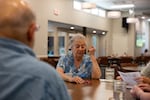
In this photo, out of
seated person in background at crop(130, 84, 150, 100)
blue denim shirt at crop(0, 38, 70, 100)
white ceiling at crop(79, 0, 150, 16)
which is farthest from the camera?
white ceiling at crop(79, 0, 150, 16)

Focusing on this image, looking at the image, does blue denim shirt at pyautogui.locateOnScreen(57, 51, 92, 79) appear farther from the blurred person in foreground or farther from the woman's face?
the blurred person in foreground

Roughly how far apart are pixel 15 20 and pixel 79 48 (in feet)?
7.94

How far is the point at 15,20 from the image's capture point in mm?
959

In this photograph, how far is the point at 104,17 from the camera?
15.0 metres

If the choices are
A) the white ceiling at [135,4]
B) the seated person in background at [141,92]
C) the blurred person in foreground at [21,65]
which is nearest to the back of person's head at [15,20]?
the blurred person in foreground at [21,65]

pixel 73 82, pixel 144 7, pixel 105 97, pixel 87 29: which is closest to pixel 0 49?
→ pixel 105 97

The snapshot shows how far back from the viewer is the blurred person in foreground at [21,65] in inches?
36.0

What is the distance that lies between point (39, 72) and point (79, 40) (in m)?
2.52

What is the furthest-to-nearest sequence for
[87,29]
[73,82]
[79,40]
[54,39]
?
[87,29] → [54,39] → [79,40] → [73,82]

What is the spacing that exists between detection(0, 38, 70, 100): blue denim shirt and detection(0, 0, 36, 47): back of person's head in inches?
1.1

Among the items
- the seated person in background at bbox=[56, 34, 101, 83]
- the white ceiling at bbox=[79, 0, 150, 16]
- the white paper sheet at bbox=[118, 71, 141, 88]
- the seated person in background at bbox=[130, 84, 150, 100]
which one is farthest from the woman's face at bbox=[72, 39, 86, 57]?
the white ceiling at bbox=[79, 0, 150, 16]

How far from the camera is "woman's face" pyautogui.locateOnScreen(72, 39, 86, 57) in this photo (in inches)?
132

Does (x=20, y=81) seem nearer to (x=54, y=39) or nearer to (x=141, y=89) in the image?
(x=141, y=89)

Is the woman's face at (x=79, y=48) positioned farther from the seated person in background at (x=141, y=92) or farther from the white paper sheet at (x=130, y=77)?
the seated person in background at (x=141, y=92)
